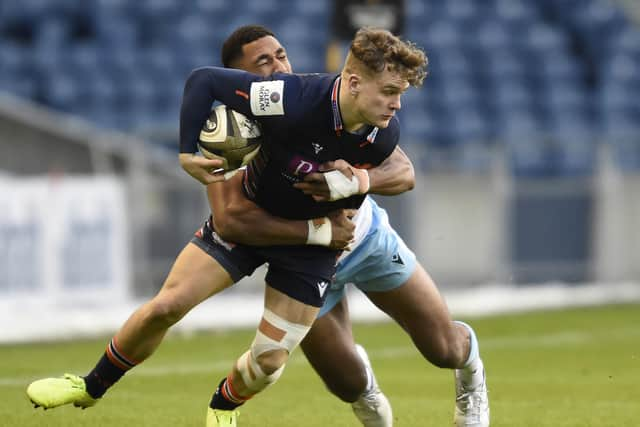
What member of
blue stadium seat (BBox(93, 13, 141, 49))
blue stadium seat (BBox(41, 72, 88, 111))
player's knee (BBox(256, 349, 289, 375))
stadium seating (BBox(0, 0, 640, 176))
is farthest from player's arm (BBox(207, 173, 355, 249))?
blue stadium seat (BBox(93, 13, 141, 49))

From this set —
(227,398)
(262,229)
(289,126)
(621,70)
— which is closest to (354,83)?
(289,126)

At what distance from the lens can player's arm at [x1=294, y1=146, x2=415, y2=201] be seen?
20.4 ft

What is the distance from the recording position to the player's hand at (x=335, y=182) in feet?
20.4

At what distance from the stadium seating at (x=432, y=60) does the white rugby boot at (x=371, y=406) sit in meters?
10.9

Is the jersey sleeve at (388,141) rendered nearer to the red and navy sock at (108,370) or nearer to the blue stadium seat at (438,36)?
the red and navy sock at (108,370)

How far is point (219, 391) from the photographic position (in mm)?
6656

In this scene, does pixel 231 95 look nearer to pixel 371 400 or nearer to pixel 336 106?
pixel 336 106

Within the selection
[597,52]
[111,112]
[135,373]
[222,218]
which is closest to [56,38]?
[111,112]

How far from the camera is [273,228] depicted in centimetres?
646

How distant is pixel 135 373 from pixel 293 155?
15.6 ft

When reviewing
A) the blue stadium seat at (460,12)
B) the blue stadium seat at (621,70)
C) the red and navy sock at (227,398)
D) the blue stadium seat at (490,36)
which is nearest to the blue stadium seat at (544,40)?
the blue stadium seat at (490,36)

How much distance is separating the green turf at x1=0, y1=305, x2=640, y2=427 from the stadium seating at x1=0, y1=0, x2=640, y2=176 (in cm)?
443

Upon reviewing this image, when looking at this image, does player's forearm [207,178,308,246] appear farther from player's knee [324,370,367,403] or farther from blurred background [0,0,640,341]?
blurred background [0,0,640,341]

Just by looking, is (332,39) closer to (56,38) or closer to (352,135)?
(56,38)
